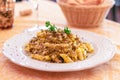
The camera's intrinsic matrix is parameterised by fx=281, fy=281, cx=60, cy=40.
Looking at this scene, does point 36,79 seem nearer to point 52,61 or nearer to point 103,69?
point 52,61

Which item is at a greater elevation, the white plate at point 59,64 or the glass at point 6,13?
the white plate at point 59,64

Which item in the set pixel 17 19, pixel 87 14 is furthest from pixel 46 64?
pixel 17 19

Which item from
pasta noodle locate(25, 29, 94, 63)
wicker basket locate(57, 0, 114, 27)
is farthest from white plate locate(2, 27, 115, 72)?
wicker basket locate(57, 0, 114, 27)

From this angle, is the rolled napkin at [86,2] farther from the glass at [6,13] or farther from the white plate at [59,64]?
the glass at [6,13]

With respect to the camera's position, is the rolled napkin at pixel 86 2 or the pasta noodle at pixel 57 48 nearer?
the pasta noodle at pixel 57 48

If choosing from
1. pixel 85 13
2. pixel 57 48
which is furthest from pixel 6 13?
pixel 57 48

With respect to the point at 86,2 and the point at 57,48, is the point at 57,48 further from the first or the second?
the point at 86,2

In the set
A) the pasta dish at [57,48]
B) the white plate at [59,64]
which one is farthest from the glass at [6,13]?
the pasta dish at [57,48]
